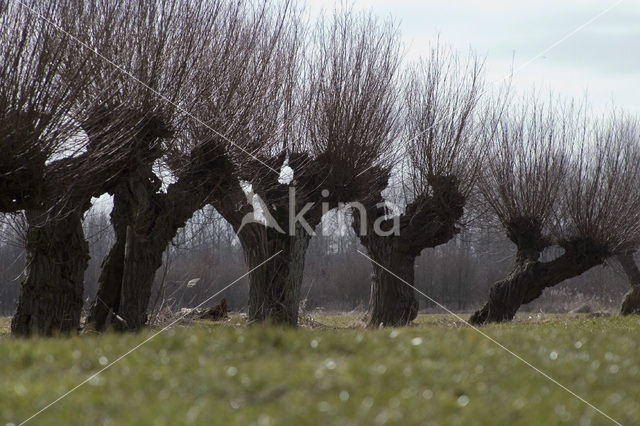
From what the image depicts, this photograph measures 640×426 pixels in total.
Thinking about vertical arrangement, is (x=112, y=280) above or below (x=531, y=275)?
above

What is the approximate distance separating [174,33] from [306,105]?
→ 470cm

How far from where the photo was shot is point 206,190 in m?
16.4

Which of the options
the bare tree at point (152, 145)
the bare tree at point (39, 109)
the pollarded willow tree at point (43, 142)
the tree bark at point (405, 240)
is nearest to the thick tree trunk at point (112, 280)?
the bare tree at point (152, 145)

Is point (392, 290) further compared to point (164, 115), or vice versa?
point (392, 290)

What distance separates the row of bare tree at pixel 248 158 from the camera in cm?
1230

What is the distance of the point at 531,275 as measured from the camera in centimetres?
2620

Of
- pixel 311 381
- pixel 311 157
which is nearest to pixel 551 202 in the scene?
pixel 311 157

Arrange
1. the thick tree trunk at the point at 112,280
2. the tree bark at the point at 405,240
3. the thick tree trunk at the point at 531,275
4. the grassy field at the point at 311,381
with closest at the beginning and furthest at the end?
1. the grassy field at the point at 311,381
2. the thick tree trunk at the point at 112,280
3. the tree bark at the point at 405,240
4. the thick tree trunk at the point at 531,275

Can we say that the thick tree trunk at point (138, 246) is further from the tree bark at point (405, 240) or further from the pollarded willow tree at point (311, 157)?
the tree bark at point (405, 240)

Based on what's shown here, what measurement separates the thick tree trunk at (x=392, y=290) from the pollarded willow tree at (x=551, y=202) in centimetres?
373

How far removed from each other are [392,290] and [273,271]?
5820 mm

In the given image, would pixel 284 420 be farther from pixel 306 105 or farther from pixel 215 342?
pixel 306 105

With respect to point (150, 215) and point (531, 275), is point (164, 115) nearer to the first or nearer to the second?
point (150, 215)

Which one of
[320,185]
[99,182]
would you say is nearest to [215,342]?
[99,182]
